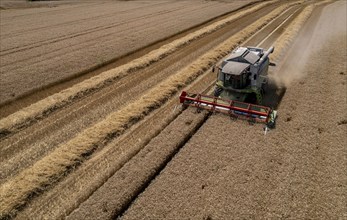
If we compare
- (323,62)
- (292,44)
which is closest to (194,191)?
(323,62)

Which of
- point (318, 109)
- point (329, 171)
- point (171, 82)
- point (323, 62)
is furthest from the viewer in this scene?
point (323, 62)

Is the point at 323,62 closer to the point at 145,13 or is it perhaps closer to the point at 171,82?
the point at 171,82

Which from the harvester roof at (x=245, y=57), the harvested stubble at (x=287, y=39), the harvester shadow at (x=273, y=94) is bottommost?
the harvested stubble at (x=287, y=39)

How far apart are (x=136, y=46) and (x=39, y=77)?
9.83 metres

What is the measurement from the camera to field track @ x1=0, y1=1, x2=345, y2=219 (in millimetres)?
10711

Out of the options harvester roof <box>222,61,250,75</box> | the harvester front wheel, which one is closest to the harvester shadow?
the harvester front wheel

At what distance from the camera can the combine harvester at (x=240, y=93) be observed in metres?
15.5

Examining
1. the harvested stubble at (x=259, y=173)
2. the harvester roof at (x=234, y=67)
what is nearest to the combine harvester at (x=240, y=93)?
the harvester roof at (x=234, y=67)

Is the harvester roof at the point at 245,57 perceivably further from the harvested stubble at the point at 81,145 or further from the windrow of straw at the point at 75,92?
the windrow of straw at the point at 75,92

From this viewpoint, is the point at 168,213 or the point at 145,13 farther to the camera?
the point at 145,13

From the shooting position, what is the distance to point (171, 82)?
A: 20.2 metres

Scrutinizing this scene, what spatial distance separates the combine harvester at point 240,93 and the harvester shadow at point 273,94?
31.1 inches

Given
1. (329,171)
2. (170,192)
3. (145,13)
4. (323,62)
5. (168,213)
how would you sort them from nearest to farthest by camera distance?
(168,213) < (170,192) < (329,171) < (323,62) < (145,13)

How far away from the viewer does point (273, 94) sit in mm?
18578
